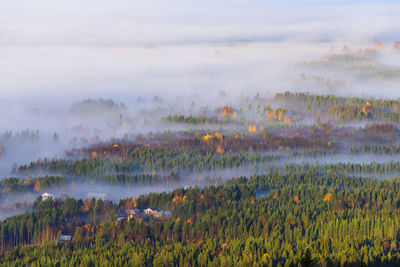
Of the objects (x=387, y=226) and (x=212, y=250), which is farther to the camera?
(x=387, y=226)

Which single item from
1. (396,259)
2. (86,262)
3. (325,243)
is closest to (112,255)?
(86,262)

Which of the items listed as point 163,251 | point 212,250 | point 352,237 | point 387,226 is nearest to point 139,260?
point 163,251

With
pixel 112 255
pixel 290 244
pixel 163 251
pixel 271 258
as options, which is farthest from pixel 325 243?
pixel 112 255

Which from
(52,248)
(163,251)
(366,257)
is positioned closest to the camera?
(366,257)

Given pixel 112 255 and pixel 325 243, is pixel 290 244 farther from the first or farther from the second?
pixel 112 255

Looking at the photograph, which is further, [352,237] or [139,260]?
[352,237]

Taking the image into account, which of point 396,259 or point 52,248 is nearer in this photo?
point 396,259

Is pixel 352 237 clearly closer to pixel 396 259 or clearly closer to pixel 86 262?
pixel 396 259

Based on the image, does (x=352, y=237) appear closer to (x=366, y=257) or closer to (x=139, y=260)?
(x=366, y=257)

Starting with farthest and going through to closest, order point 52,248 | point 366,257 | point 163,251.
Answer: point 52,248
point 163,251
point 366,257
